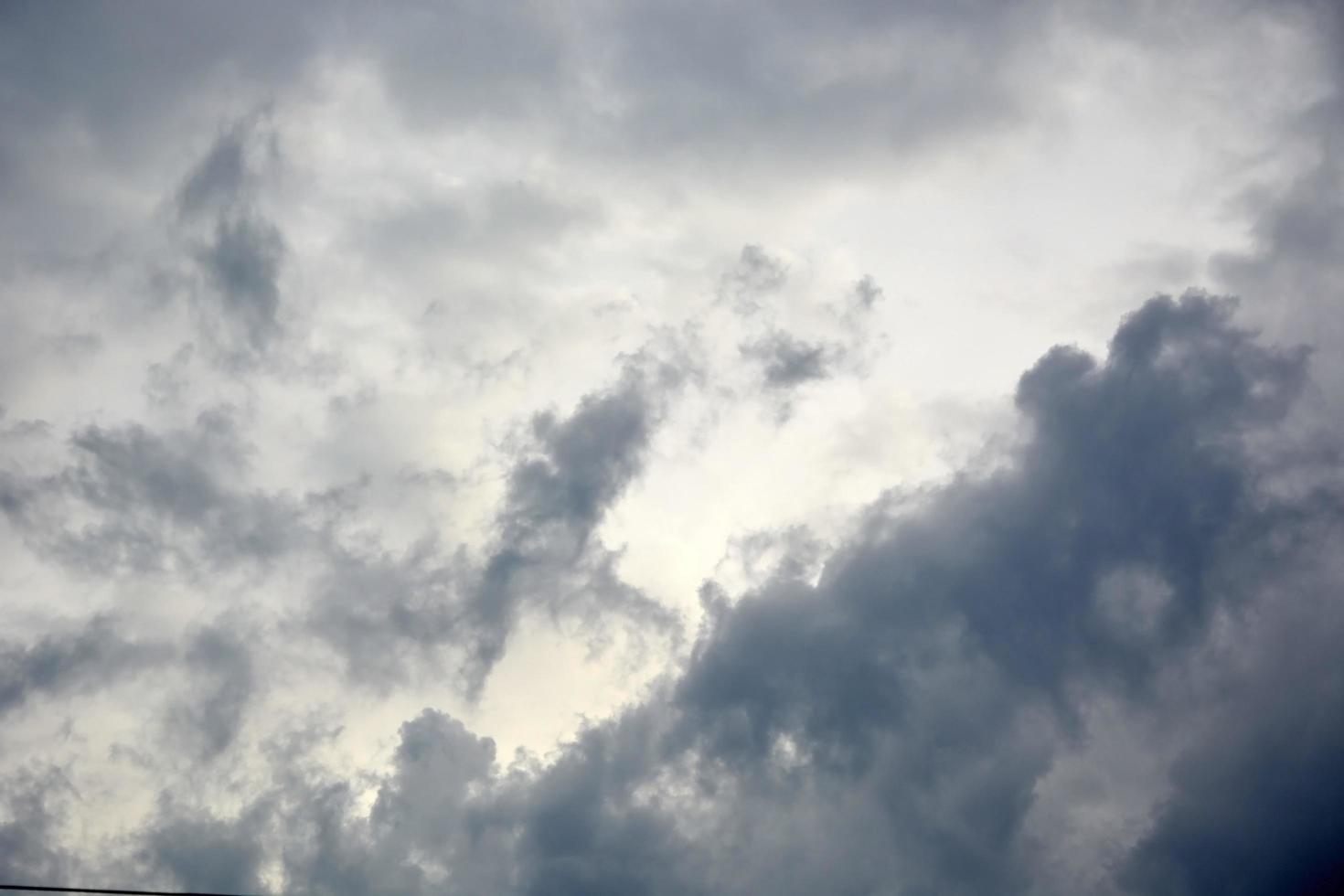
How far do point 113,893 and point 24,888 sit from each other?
6185 mm

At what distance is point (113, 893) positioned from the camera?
42812 mm

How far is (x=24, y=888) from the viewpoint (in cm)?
4438
